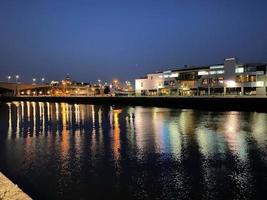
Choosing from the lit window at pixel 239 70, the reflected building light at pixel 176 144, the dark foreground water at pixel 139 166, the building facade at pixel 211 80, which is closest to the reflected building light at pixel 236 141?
the dark foreground water at pixel 139 166

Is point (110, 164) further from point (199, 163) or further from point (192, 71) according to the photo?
point (192, 71)

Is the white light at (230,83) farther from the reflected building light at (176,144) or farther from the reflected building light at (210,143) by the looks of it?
the reflected building light at (176,144)

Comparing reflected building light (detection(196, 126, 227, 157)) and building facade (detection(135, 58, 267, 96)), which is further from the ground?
building facade (detection(135, 58, 267, 96))

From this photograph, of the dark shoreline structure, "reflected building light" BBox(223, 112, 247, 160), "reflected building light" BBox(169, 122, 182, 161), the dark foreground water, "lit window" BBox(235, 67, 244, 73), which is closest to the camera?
the dark foreground water

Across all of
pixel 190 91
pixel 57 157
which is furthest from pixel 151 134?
pixel 190 91

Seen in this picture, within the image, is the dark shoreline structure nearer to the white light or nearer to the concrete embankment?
the white light

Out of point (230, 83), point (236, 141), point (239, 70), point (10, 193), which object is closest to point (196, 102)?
point (230, 83)

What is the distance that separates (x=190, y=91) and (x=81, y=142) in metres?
115

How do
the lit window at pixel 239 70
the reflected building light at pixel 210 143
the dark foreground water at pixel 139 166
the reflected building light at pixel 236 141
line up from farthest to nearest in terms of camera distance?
the lit window at pixel 239 70 < the reflected building light at pixel 210 143 < the reflected building light at pixel 236 141 < the dark foreground water at pixel 139 166

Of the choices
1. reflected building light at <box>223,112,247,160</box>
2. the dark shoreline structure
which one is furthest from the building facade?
reflected building light at <box>223,112,247,160</box>

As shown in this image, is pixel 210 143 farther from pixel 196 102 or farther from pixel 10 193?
pixel 196 102

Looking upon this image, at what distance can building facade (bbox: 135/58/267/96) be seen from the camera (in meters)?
116

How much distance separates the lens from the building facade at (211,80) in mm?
115750

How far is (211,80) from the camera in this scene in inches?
5276
